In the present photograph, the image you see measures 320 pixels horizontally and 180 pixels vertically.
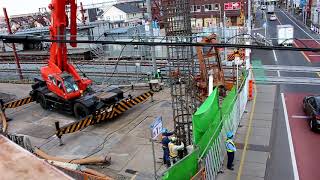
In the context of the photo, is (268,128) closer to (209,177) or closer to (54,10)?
(209,177)

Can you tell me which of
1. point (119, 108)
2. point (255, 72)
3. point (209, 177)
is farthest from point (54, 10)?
point (255, 72)

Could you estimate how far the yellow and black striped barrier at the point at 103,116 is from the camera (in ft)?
58.1

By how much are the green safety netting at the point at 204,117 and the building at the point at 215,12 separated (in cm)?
5356

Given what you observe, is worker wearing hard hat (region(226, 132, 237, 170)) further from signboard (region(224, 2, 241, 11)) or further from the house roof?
the house roof

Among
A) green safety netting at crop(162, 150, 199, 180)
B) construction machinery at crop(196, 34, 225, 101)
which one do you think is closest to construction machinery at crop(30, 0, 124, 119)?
construction machinery at crop(196, 34, 225, 101)

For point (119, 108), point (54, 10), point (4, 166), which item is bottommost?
point (119, 108)

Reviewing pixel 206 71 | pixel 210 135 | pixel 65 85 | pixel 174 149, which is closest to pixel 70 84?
pixel 65 85

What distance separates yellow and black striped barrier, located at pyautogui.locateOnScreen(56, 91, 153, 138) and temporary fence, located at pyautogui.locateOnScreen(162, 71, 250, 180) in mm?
6769

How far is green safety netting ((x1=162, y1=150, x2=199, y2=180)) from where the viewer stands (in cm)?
1029

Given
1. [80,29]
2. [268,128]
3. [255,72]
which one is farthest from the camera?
[80,29]

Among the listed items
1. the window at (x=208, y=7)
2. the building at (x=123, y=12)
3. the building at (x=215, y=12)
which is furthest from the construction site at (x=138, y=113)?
the building at (x=123, y=12)

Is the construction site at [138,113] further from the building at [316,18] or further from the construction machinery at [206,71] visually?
Result: the building at [316,18]

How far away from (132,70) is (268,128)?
16302 millimetres

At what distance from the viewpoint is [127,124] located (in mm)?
19844
